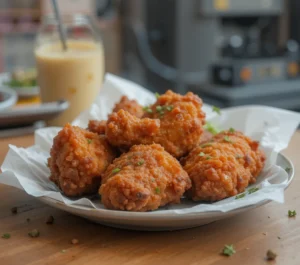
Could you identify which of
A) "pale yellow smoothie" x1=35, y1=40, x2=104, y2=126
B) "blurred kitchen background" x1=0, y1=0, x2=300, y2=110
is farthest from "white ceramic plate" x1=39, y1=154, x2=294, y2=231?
"blurred kitchen background" x1=0, y1=0, x2=300, y2=110

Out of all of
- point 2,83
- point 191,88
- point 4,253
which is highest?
point 4,253

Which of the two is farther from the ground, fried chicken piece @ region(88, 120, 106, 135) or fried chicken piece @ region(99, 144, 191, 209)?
fried chicken piece @ region(88, 120, 106, 135)

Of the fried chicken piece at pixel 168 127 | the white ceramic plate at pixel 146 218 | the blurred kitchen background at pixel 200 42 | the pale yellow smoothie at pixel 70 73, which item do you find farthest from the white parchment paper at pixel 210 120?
the blurred kitchen background at pixel 200 42

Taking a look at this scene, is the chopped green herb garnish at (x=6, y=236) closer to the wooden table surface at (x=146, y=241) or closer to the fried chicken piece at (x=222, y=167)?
the wooden table surface at (x=146, y=241)

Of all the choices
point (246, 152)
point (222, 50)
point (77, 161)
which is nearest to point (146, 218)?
point (77, 161)

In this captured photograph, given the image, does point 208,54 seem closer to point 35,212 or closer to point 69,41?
point 69,41

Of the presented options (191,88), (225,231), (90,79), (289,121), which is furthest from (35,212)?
(191,88)

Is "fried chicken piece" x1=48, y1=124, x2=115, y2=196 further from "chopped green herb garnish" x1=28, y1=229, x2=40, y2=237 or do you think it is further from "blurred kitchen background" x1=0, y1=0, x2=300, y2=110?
"blurred kitchen background" x1=0, y1=0, x2=300, y2=110
